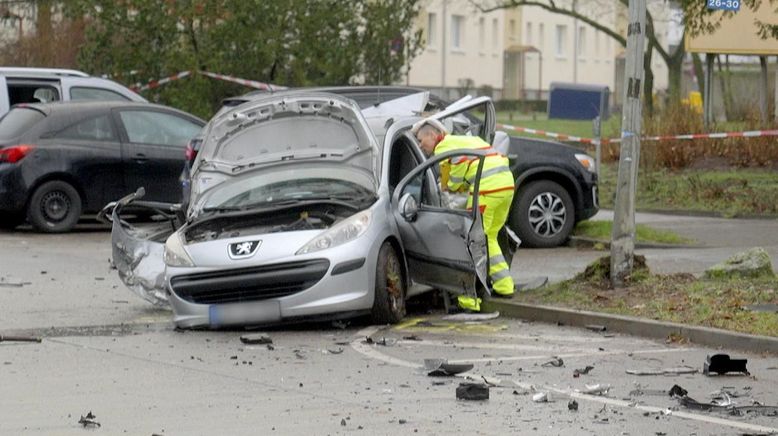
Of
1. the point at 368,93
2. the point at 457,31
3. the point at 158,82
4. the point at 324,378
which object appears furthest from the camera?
the point at 457,31

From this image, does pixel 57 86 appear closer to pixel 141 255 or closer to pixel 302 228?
pixel 141 255

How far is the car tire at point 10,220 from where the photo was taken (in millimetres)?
20391

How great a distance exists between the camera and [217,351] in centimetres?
1111

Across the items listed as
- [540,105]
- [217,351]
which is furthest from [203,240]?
[540,105]

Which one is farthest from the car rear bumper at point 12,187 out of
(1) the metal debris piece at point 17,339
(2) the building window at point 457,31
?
(2) the building window at point 457,31

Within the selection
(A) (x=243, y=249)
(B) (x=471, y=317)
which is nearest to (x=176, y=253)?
(A) (x=243, y=249)

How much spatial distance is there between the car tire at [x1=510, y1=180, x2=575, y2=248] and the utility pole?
15.0ft

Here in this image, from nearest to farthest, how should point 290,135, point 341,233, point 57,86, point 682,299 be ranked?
point 341,233 < point 682,299 < point 290,135 < point 57,86

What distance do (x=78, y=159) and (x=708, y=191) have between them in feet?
29.2

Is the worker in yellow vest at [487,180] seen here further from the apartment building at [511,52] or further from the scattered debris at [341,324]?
the apartment building at [511,52]

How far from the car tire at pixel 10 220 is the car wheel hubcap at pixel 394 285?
9.07 meters

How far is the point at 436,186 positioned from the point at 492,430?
215 inches

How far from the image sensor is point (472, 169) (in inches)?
528

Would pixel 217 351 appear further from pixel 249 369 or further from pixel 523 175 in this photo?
pixel 523 175
